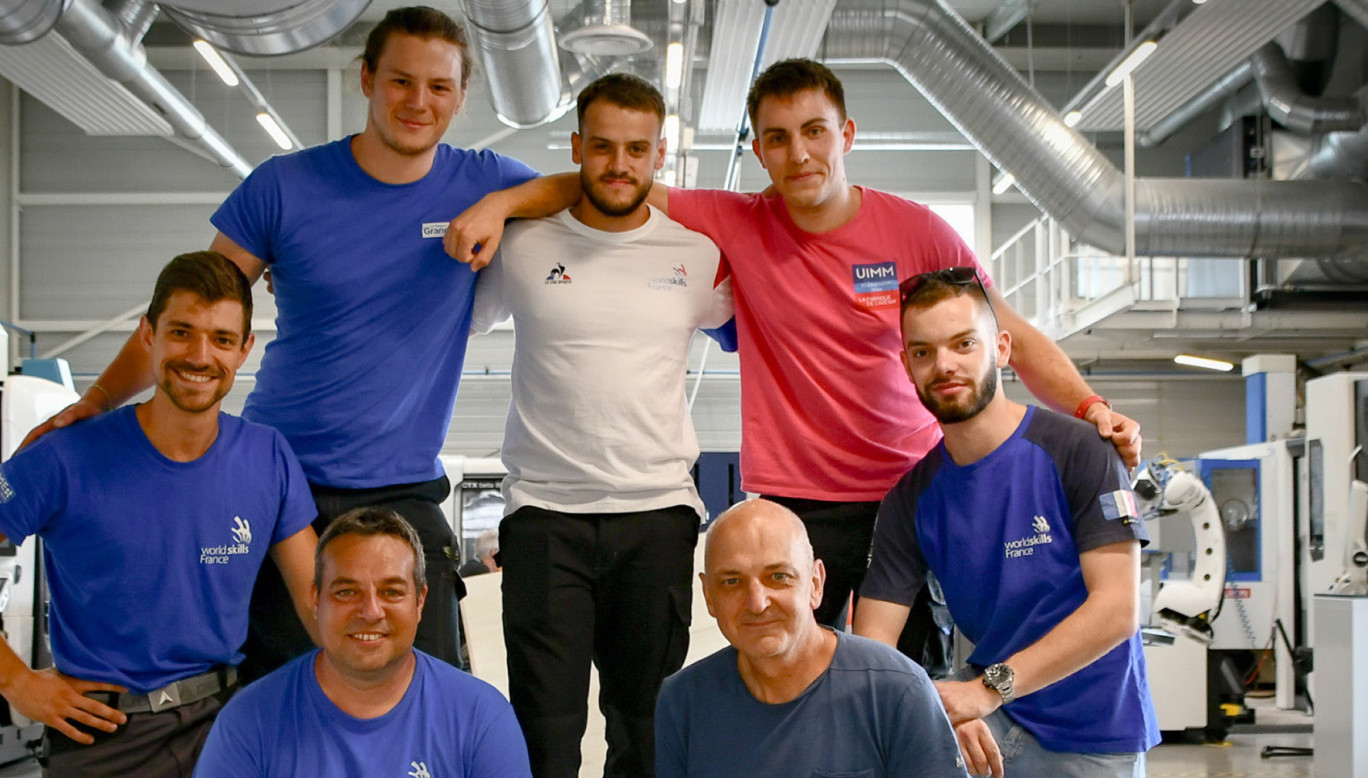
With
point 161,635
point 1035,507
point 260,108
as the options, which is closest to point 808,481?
point 1035,507

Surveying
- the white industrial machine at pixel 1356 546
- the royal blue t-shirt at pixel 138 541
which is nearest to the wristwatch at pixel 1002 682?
the royal blue t-shirt at pixel 138 541

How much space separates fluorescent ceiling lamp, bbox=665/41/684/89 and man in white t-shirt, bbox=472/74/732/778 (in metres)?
6.32

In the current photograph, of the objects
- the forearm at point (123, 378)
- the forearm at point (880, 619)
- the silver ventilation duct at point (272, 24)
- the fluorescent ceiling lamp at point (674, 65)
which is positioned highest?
the fluorescent ceiling lamp at point (674, 65)

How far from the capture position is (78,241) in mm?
16438

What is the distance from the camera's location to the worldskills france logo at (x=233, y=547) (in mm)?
2666

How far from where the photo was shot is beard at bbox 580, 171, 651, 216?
111 inches

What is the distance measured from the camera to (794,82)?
2.96 m

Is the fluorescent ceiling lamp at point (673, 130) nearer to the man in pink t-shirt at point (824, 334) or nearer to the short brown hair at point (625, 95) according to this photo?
the man in pink t-shirt at point (824, 334)

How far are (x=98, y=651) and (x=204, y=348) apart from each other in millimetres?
716

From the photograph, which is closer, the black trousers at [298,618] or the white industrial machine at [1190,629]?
the black trousers at [298,618]

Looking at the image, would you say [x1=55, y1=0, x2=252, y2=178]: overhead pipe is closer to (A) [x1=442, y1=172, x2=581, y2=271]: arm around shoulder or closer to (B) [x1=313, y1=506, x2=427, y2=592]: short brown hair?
(A) [x1=442, y1=172, x2=581, y2=271]: arm around shoulder

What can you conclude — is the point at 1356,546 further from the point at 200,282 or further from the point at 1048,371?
the point at 200,282

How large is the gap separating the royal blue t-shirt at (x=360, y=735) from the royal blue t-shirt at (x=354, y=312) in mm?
605

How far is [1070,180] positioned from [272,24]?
668 centimetres
